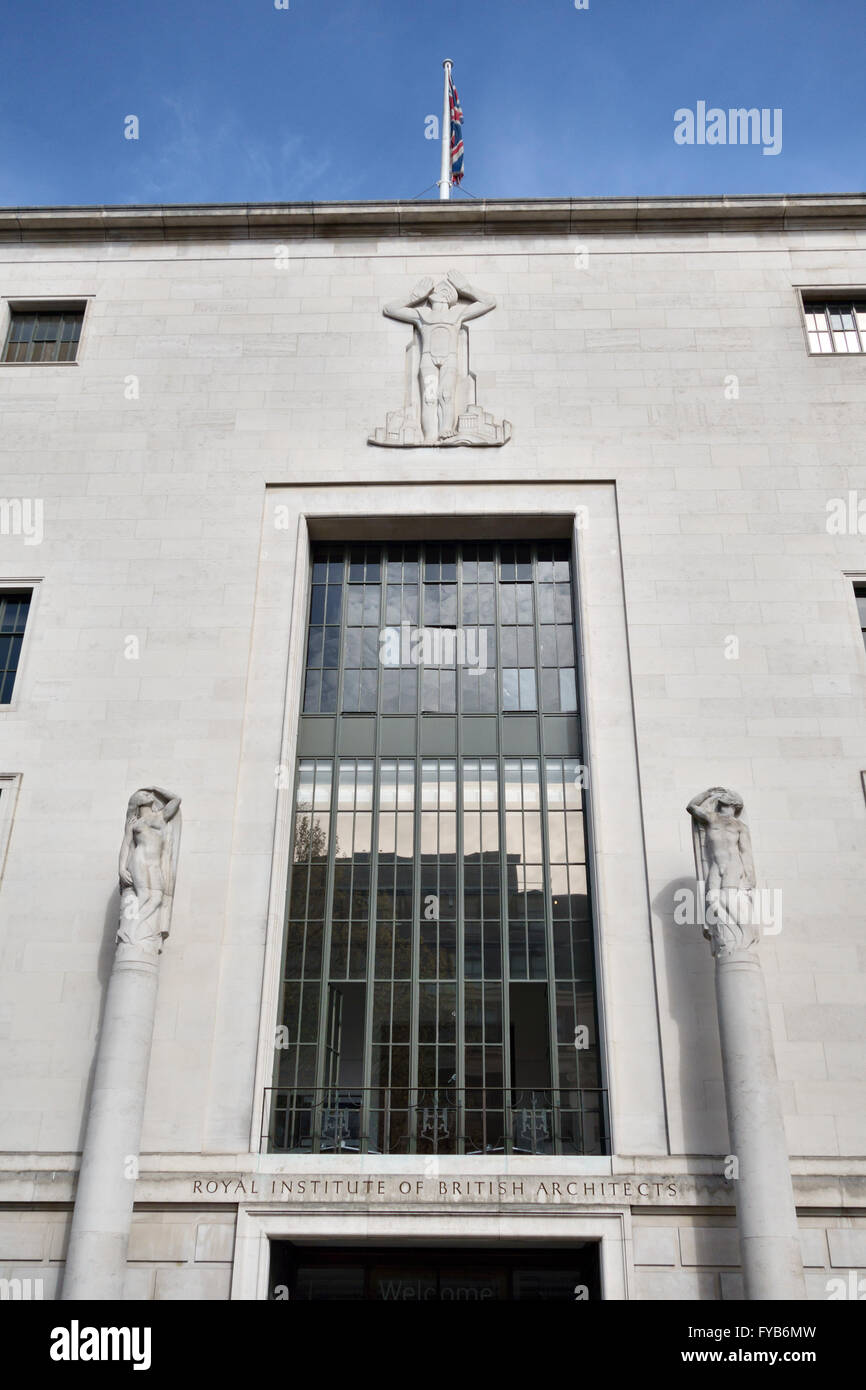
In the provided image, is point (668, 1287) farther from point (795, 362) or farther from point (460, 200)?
point (460, 200)

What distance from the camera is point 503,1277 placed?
16.3m

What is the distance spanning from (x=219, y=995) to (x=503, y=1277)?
582 cm

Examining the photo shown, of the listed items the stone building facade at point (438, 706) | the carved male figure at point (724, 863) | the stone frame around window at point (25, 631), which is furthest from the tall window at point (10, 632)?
the carved male figure at point (724, 863)

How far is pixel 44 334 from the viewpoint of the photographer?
76.1 feet

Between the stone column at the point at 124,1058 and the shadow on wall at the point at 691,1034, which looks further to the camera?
the shadow on wall at the point at 691,1034

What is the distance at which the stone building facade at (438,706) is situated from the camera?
1544 cm

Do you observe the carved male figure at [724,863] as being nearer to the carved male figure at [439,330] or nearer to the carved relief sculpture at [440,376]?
the carved relief sculpture at [440,376]

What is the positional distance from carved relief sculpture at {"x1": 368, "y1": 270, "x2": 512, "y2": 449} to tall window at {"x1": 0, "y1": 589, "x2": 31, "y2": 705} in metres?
7.09

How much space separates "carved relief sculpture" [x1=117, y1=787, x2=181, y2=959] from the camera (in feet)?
52.6

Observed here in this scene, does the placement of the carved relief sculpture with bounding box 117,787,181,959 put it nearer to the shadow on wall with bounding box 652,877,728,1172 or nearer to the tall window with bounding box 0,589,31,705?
the tall window with bounding box 0,589,31,705

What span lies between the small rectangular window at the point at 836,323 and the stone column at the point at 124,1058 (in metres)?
15.3

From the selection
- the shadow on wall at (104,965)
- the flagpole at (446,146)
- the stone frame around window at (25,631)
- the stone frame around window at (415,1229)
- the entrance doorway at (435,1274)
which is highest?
the flagpole at (446,146)

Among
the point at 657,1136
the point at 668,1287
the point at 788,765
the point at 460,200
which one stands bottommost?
the point at 668,1287
